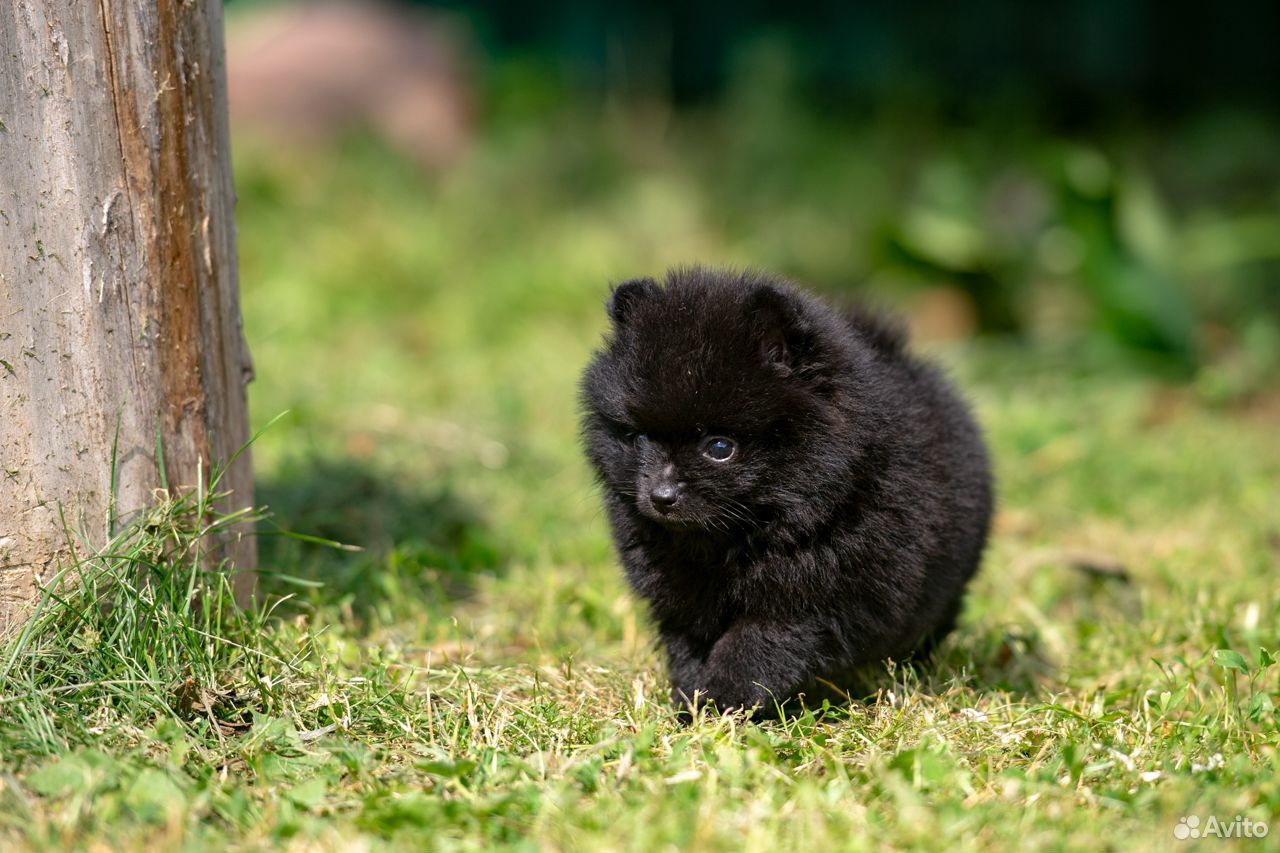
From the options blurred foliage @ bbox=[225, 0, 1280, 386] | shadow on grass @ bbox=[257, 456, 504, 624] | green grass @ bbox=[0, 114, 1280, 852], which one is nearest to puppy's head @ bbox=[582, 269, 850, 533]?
green grass @ bbox=[0, 114, 1280, 852]

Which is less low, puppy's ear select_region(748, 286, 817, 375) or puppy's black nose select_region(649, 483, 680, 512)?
puppy's ear select_region(748, 286, 817, 375)

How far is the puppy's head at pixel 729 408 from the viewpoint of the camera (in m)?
3.21

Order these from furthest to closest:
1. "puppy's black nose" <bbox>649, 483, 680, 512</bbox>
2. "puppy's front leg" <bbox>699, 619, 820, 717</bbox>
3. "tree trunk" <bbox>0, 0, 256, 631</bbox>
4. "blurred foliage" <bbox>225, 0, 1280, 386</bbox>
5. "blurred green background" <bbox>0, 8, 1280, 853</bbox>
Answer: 1. "blurred foliage" <bbox>225, 0, 1280, 386</bbox>
2. "puppy's front leg" <bbox>699, 619, 820, 717</bbox>
3. "puppy's black nose" <bbox>649, 483, 680, 512</bbox>
4. "tree trunk" <bbox>0, 0, 256, 631</bbox>
5. "blurred green background" <bbox>0, 8, 1280, 853</bbox>

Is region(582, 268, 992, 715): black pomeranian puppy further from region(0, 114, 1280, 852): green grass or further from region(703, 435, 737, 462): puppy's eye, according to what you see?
region(0, 114, 1280, 852): green grass

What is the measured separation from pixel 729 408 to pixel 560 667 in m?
1.09

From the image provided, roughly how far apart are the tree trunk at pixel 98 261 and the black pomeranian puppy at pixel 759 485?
45.5 inches

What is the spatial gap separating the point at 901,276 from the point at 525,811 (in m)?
5.98

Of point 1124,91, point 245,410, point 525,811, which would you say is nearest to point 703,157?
point 1124,91

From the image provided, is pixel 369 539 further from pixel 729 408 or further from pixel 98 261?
pixel 729 408

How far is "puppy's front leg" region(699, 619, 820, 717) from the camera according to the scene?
10.9 feet

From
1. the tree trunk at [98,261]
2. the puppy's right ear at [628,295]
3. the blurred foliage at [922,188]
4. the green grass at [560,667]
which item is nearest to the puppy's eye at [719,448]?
the puppy's right ear at [628,295]

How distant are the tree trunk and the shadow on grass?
77cm

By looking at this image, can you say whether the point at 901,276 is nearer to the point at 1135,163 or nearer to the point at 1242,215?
the point at 1242,215

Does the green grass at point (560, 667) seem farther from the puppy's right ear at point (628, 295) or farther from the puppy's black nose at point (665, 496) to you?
the puppy's right ear at point (628, 295)
